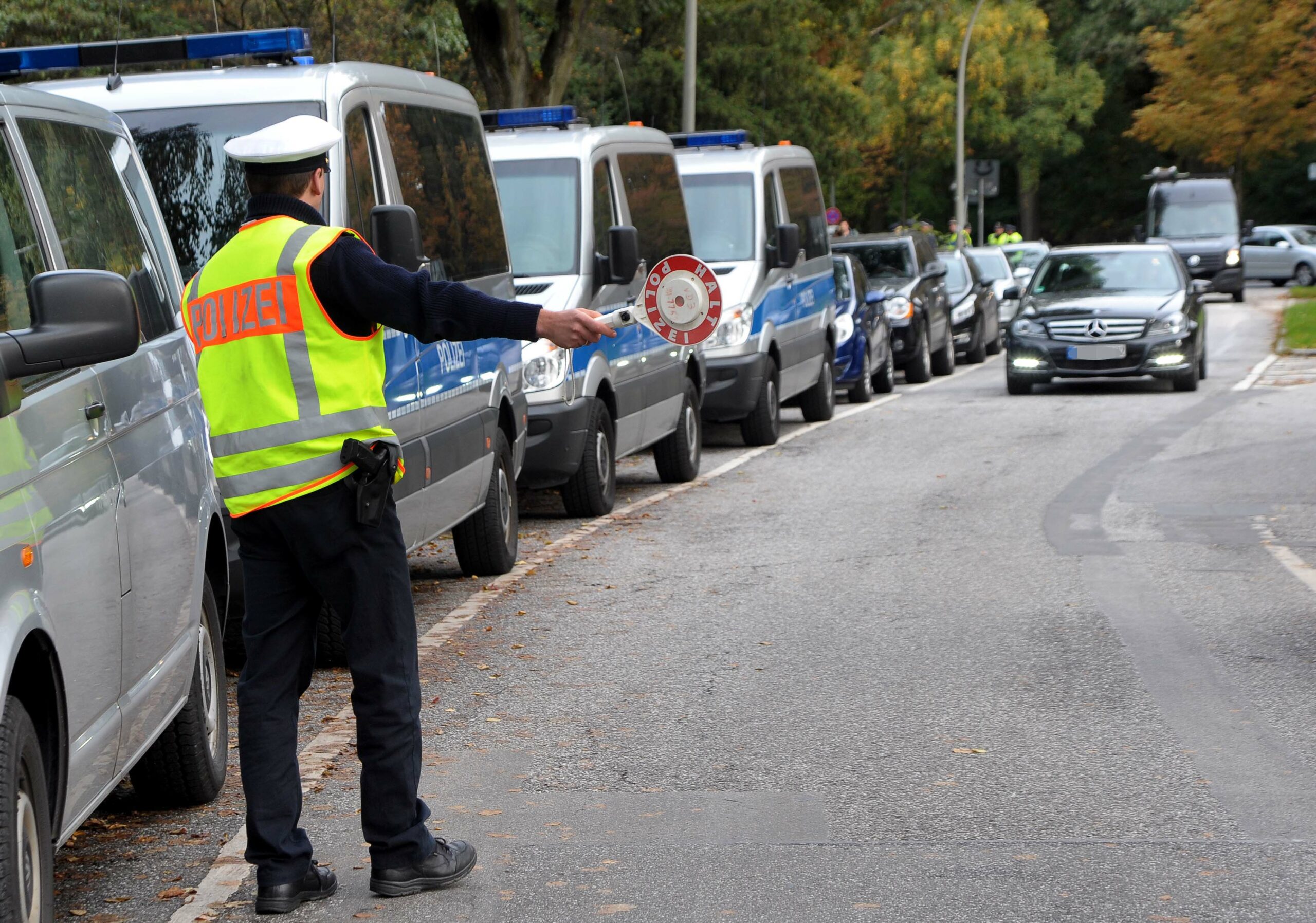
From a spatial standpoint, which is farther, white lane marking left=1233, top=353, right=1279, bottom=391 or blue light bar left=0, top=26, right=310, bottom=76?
white lane marking left=1233, top=353, right=1279, bottom=391

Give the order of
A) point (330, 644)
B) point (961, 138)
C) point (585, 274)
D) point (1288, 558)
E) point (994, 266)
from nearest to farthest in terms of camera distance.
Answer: point (330, 644)
point (1288, 558)
point (585, 274)
point (994, 266)
point (961, 138)

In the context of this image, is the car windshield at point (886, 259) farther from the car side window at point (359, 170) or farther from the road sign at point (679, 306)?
the road sign at point (679, 306)

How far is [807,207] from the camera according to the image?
56.5ft

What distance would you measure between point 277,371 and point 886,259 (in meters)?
19.6

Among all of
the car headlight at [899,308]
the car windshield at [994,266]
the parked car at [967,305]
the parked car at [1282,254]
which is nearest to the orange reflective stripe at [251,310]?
the car headlight at [899,308]

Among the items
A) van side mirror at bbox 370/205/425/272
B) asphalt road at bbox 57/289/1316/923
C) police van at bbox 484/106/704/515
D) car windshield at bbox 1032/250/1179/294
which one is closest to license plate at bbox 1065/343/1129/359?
car windshield at bbox 1032/250/1179/294

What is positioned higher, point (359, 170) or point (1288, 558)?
point (359, 170)

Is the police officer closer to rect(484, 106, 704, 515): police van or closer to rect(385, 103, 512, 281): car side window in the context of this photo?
rect(385, 103, 512, 281): car side window

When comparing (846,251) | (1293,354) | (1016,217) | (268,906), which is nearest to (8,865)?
(268,906)

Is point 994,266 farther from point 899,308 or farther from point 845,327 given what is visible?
point 845,327

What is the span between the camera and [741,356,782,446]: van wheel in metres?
15.4

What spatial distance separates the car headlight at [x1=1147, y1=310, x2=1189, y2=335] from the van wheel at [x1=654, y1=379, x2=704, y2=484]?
7291mm

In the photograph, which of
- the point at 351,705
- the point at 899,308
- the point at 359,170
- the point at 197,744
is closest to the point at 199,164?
the point at 359,170

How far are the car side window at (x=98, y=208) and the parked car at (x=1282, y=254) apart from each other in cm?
4677
